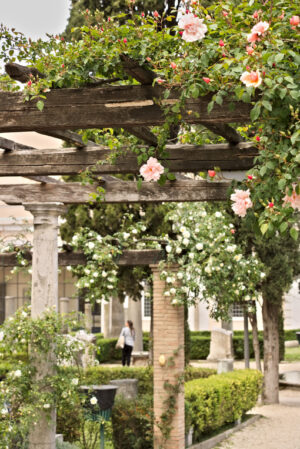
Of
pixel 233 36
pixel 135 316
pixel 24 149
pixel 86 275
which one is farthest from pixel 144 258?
pixel 135 316

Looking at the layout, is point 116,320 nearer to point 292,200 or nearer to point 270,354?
point 270,354

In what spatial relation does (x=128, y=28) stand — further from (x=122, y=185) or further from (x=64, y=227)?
(x=64, y=227)

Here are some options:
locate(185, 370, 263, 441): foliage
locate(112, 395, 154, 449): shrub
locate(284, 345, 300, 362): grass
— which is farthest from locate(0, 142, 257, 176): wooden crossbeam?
locate(284, 345, 300, 362): grass

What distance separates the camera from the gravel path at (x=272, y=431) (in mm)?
10742

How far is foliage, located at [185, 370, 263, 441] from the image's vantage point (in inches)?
408

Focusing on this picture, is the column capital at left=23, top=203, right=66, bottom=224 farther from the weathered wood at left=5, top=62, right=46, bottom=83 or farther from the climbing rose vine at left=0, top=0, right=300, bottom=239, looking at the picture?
the weathered wood at left=5, top=62, right=46, bottom=83

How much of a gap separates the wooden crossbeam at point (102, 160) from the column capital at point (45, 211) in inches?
49.8

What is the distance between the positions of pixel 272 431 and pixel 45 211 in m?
6.43

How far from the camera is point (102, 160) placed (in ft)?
20.4

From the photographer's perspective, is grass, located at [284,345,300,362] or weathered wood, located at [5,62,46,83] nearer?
weathered wood, located at [5,62,46,83]

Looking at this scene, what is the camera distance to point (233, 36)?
357 cm

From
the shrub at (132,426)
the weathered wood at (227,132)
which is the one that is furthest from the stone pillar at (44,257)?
the weathered wood at (227,132)

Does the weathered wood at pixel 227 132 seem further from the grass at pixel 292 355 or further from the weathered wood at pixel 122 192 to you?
the grass at pixel 292 355

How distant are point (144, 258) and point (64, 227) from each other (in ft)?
25.2
